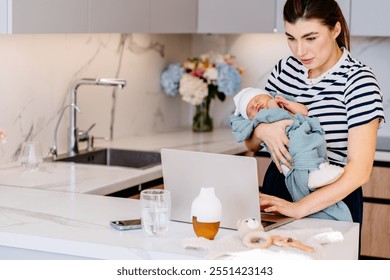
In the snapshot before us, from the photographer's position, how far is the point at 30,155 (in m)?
3.24

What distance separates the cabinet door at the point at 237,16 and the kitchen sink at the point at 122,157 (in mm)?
909

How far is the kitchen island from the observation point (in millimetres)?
2043

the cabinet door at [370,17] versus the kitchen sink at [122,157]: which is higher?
the cabinet door at [370,17]

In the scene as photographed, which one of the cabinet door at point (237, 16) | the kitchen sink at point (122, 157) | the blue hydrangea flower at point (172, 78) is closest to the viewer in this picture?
the kitchen sink at point (122, 157)

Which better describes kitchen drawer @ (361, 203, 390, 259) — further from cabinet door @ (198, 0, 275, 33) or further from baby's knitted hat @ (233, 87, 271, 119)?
baby's knitted hat @ (233, 87, 271, 119)

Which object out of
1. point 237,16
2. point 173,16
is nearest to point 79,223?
point 173,16

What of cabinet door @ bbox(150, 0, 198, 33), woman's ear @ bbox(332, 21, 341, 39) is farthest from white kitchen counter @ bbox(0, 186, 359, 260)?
cabinet door @ bbox(150, 0, 198, 33)

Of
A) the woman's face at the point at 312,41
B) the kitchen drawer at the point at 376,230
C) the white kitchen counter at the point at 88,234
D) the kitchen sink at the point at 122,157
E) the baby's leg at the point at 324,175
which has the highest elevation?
the woman's face at the point at 312,41

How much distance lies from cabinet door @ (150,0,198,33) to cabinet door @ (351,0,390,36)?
0.89 metres

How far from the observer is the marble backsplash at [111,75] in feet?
11.3

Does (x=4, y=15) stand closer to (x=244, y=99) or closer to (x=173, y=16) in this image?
(x=244, y=99)

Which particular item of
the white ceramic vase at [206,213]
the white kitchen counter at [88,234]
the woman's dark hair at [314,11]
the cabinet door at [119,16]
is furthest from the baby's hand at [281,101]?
the cabinet door at [119,16]

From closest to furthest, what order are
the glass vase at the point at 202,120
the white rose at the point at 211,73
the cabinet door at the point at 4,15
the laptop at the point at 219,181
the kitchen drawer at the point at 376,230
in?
the laptop at the point at 219,181 → the cabinet door at the point at 4,15 → the kitchen drawer at the point at 376,230 → the white rose at the point at 211,73 → the glass vase at the point at 202,120

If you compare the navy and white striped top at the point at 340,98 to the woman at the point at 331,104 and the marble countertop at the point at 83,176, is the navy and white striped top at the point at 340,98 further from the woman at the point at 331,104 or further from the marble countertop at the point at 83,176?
→ the marble countertop at the point at 83,176
